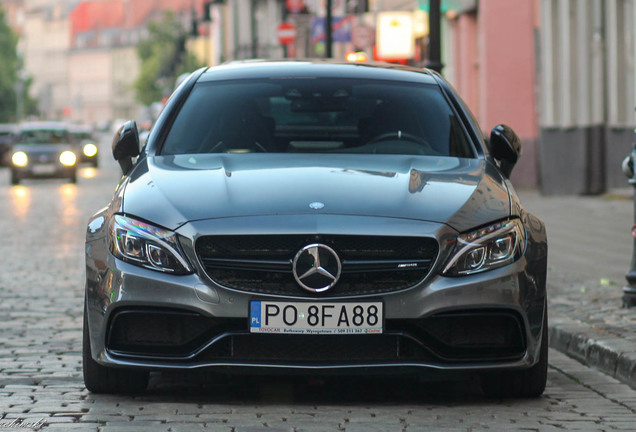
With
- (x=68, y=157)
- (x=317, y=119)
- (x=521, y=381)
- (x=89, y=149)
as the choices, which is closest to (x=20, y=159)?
(x=68, y=157)

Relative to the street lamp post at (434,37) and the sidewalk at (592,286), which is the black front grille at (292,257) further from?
A: the street lamp post at (434,37)

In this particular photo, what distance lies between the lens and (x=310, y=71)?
789 centimetres

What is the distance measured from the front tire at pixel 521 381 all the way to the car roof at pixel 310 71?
184cm

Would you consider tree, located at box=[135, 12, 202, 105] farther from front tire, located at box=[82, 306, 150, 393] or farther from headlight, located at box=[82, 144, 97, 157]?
front tire, located at box=[82, 306, 150, 393]

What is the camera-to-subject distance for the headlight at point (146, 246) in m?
6.13

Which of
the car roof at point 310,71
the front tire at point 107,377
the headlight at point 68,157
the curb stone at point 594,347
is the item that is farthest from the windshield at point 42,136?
the front tire at point 107,377

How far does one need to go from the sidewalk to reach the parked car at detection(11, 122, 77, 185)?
68.3ft

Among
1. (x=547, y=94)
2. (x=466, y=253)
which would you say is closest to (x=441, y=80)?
(x=466, y=253)

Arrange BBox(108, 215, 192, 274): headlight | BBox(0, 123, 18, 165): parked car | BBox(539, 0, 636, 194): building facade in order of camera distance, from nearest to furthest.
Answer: BBox(108, 215, 192, 274): headlight
BBox(539, 0, 636, 194): building facade
BBox(0, 123, 18, 165): parked car

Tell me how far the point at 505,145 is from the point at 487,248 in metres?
1.27

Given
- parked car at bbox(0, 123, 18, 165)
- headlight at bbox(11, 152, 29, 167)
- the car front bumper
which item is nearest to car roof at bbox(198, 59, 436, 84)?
the car front bumper

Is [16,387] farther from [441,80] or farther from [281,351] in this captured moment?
[441,80]

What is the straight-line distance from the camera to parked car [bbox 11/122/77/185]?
130 ft

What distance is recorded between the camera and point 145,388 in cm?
673
